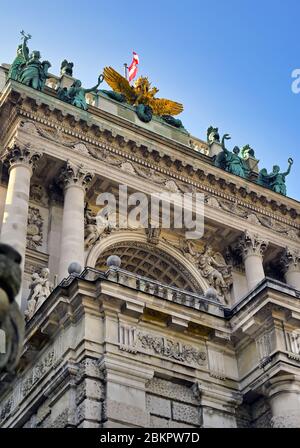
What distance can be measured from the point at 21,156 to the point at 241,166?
33.2 ft

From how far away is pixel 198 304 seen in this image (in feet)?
59.5

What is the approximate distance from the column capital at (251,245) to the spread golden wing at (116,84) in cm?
801

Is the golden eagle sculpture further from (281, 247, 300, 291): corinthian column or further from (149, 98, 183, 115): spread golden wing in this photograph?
(281, 247, 300, 291): corinthian column

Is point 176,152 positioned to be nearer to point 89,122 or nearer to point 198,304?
point 89,122

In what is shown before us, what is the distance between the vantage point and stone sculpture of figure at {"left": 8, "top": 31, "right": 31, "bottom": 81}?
29.5 metres

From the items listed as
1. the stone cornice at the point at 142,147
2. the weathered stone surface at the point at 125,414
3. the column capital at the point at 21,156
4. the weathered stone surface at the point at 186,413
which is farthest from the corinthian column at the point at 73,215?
the weathered stone surface at the point at 125,414

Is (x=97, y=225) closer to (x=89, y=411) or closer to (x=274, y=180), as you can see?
(x=274, y=180)

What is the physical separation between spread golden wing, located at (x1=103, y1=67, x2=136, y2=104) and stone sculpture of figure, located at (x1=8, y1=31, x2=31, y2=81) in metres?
4.19

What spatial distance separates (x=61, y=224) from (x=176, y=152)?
19.7ft

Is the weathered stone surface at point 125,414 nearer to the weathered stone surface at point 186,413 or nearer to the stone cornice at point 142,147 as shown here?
the weathered stone surface at point 186,413

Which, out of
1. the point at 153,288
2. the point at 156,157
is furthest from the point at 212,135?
the point at 153,288

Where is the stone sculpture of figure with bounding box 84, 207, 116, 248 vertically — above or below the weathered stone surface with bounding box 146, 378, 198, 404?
above

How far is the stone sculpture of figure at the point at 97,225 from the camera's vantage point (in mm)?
26922

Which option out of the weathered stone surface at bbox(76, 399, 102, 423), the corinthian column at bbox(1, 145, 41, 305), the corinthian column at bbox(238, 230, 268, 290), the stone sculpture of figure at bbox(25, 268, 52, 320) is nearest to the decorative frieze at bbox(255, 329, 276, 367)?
the weathered stone surface at bbox(76, 399, 102, 423)
